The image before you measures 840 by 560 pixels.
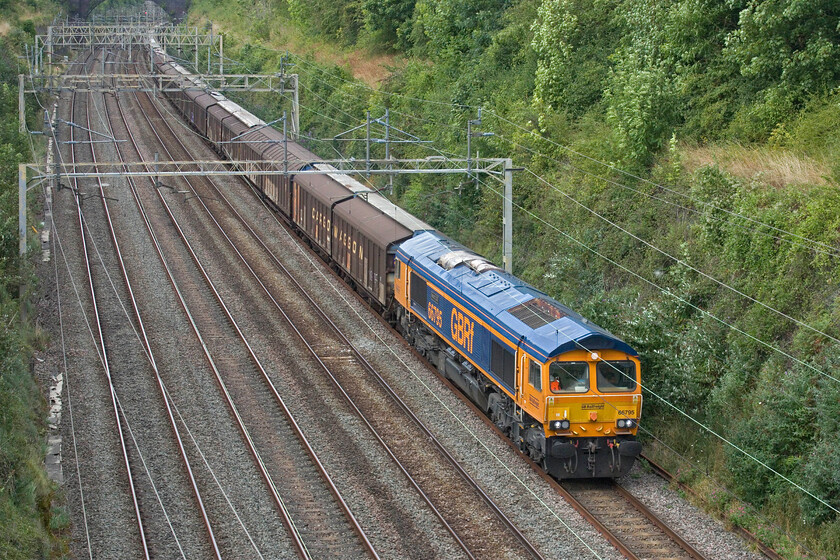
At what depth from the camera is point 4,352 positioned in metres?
20.4

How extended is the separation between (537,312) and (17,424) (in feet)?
36.1

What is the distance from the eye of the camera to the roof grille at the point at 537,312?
1911 centimetres

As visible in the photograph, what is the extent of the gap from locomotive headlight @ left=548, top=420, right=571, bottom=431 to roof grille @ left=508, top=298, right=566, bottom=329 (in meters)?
2.01

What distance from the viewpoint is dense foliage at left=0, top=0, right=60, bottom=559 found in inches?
595

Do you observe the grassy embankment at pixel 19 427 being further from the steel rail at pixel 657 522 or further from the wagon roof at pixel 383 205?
the steel rail at pixel 657 522

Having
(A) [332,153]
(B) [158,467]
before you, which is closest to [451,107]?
(A) [332,153]

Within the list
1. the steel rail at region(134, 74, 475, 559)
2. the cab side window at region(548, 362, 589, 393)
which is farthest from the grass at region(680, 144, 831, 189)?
the steel rail at region(134, 74, 475, 559)

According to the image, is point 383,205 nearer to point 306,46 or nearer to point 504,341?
point 504,341

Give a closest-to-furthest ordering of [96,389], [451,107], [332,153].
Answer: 1. [96,389]
2. [451,107]
3. [332,153]

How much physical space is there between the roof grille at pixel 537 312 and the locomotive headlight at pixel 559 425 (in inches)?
79.0

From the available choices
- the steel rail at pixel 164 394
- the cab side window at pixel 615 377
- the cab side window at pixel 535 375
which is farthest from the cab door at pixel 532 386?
the steel rail at pixel 164 394

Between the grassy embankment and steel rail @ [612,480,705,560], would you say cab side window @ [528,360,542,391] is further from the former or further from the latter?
the grassy embankment

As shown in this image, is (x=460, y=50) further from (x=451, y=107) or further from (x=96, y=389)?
(x=96, y=389)

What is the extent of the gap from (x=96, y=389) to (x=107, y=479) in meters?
5.23
